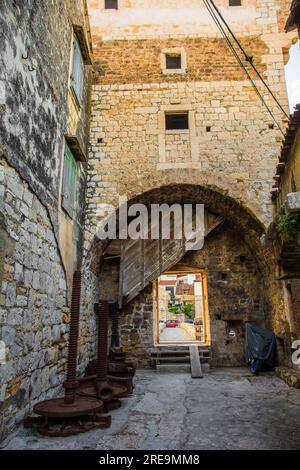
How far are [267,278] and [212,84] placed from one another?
514 centimetres

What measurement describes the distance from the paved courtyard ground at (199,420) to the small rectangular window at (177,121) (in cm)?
617

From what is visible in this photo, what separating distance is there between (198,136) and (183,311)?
26.7m

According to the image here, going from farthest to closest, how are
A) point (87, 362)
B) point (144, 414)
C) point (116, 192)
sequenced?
point (116, 192)
point (87, 362)
point (144, 414)

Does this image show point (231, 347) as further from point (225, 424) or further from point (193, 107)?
point (193, 107)

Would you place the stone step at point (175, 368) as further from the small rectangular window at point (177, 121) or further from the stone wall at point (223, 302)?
the small rectangular window at point (177, 121)

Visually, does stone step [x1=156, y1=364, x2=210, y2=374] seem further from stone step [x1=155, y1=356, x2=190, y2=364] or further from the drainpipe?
the drainpipe

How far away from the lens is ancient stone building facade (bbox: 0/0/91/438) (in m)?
3.62

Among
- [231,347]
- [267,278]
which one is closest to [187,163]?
[267,278]

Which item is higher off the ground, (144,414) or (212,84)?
(212,84)

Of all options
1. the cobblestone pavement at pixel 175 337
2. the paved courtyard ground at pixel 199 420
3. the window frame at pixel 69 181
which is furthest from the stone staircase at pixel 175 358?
the cobblestone pavement at pixel 175 337

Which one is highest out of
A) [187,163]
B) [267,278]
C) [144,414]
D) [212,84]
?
[212,84]

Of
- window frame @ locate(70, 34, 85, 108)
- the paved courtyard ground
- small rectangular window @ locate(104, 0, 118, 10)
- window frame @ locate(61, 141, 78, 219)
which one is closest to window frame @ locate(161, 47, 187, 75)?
small rectangular window @ locate(104, 0, 118, 10)

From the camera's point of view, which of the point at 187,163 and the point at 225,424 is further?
the point at 187,163

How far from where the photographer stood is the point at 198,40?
890cm
